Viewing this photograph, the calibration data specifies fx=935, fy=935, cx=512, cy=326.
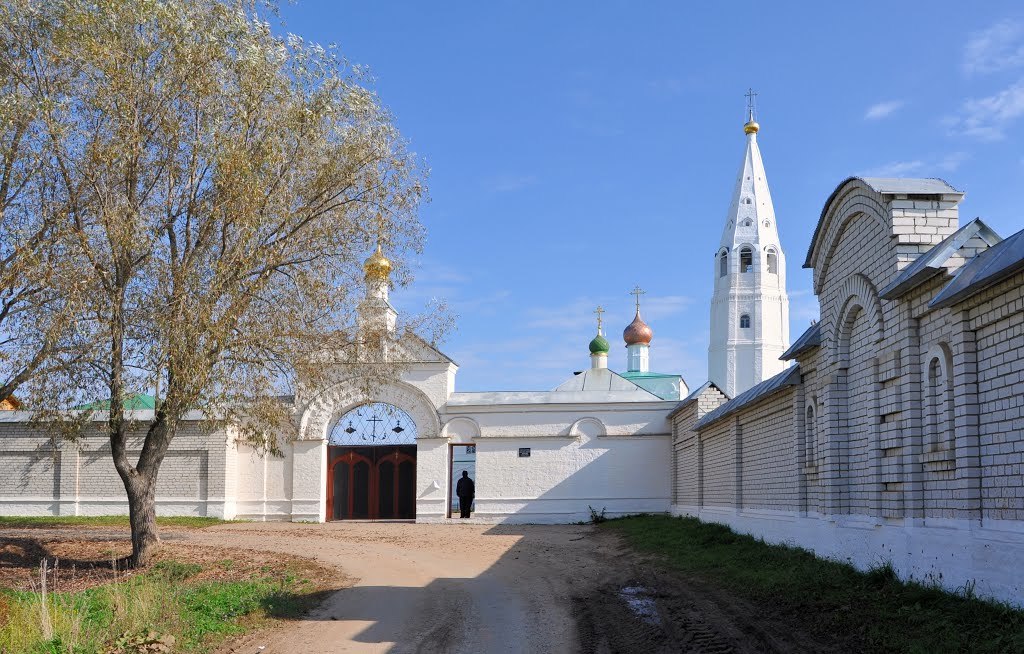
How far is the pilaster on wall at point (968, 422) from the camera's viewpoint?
7.96 m

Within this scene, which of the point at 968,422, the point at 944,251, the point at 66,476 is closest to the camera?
the point at 968,422

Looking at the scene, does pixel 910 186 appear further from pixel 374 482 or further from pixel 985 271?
pixel 374 482

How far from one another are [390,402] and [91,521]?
26.2 ft

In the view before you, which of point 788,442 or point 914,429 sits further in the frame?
point 788,442

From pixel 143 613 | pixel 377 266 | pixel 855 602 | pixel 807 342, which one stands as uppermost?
pixel 377 266

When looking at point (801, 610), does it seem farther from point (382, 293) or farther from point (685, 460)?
point (685, 460)

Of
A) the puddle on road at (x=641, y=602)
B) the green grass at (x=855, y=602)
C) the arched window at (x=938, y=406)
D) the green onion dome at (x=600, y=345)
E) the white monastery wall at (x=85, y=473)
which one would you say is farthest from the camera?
the green onion dome at (x=600, y=345)

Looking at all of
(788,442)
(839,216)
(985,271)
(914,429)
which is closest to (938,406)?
(914,429)

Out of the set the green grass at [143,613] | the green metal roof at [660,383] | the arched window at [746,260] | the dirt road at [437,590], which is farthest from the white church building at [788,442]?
the arched window at [746,260]

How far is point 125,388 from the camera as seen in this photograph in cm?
1257

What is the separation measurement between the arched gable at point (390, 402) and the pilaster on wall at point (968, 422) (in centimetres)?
1816

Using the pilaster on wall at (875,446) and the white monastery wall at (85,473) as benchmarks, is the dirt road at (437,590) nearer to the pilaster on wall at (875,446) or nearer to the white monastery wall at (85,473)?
the pilaster on wall at (875,446)

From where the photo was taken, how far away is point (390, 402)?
83.8 ft

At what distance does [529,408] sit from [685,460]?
4782mm
